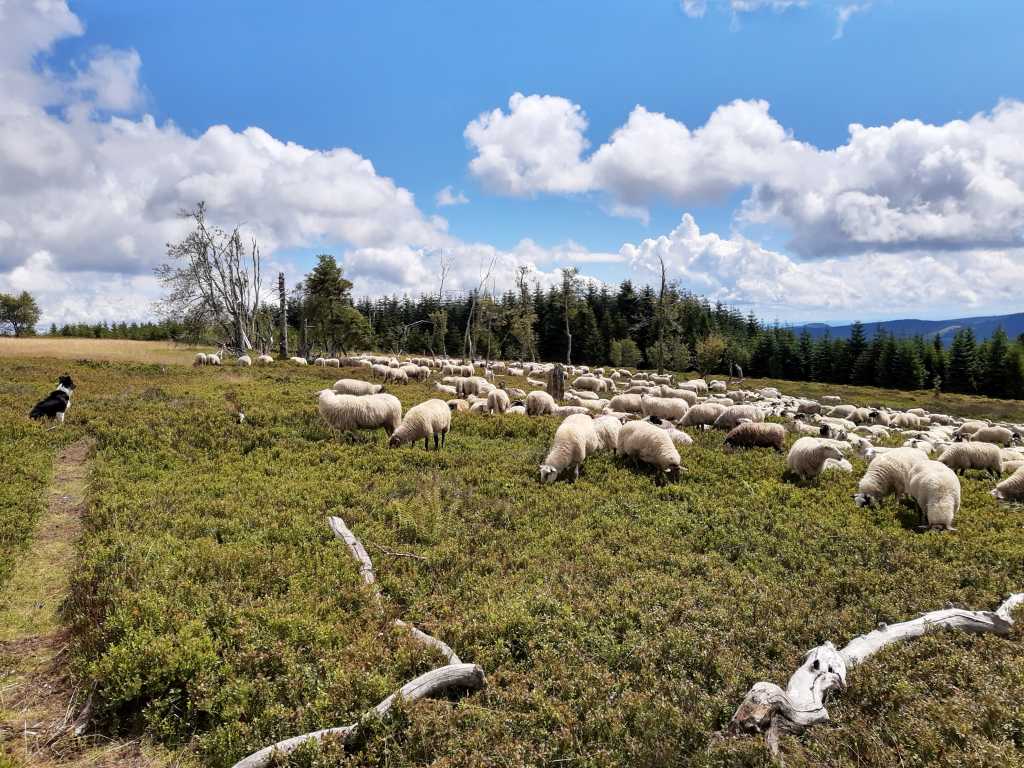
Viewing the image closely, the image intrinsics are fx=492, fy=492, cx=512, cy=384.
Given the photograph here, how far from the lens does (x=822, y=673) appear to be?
576 cm

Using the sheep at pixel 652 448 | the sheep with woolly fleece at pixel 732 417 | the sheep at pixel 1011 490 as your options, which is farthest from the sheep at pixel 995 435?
the sheep at pixel 652 448

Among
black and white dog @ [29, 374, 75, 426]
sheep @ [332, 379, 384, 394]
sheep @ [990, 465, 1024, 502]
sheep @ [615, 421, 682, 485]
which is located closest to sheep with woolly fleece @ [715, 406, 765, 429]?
sheep @ [615, 421, 682, 485]

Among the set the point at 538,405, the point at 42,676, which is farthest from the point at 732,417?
the point at 42,676

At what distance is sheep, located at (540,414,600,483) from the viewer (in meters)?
13.4

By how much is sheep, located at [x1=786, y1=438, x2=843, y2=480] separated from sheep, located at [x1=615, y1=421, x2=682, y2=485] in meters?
3.26

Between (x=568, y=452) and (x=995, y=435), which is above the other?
(x=568, y=452)

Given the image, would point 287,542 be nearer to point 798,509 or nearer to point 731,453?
point 798,509

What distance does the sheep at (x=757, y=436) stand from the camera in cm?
1702

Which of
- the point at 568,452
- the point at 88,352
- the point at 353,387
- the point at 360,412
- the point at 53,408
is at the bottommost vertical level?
the point at 568,452

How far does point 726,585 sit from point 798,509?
14.5ft

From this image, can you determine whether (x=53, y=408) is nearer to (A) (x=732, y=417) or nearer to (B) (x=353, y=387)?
(B) (x=353, y=387)

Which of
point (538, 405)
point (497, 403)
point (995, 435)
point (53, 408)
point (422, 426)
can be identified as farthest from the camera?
point (497, 403)

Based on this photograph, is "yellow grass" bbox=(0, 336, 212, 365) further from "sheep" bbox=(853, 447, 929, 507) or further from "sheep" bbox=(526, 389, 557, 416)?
"sheep" bbox=(853, 447, 929, 507)

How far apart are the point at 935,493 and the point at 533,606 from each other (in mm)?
9633
